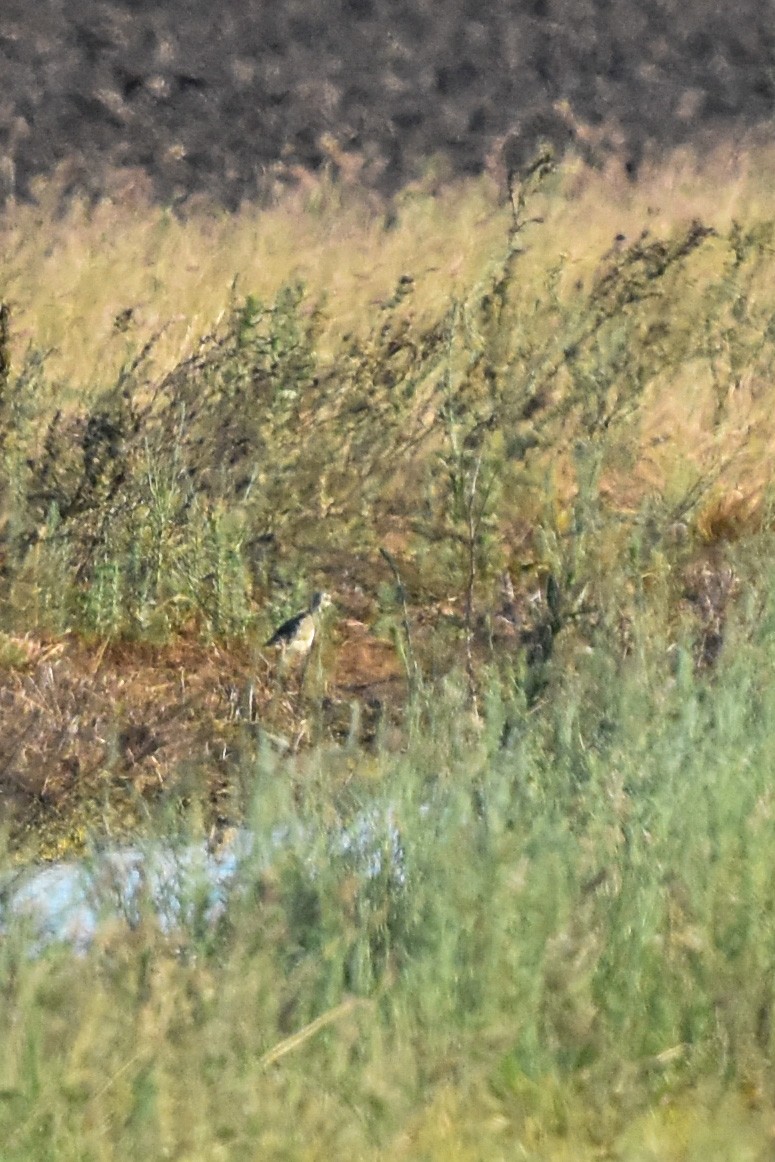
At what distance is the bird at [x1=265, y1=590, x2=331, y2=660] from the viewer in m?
6.43

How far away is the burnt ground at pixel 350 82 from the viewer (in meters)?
11.8

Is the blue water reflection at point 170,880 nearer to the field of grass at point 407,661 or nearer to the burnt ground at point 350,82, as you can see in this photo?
the field of grass at point 407,661

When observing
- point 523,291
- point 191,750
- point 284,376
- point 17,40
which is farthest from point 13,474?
point 17,40

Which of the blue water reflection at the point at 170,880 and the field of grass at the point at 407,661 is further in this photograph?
the blue water reflection at the point at 170,880

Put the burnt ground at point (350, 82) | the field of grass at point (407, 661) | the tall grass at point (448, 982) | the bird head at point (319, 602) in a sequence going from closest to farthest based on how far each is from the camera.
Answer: the tall grass at point (448, 982) → the field of grass at point (407, 661) → the bird head at point (319, 602) → the burnt ground at point (350, 82)

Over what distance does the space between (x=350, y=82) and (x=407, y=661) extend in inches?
299

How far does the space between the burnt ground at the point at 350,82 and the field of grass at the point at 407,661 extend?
2096 mm

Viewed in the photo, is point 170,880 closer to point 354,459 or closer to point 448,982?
point 448,982

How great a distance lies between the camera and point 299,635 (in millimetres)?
6465

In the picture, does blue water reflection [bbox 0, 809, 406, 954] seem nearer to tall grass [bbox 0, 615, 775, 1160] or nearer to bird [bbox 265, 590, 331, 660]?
tall grass [bbox 0, 615, 775, 1160]

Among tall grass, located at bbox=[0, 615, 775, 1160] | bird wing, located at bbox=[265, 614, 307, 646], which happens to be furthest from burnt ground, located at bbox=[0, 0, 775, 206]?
tall grass, located at bbox=[0, 615, 775, 1160]

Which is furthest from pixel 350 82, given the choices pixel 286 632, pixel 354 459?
pixel 286 632

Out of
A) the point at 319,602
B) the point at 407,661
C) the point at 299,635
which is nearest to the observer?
the point at 407,661

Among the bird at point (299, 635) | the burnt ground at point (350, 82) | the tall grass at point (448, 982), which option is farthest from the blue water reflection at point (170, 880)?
the burnt ground at point (350, 82)
